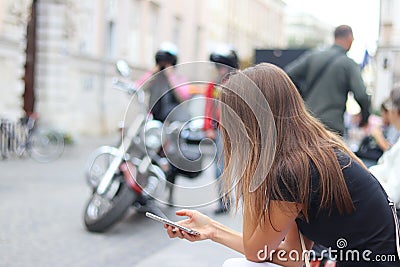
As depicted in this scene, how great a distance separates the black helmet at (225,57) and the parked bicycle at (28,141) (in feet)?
22.1

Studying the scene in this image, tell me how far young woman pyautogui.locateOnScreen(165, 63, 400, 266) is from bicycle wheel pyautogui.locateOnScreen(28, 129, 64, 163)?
10.7 metres

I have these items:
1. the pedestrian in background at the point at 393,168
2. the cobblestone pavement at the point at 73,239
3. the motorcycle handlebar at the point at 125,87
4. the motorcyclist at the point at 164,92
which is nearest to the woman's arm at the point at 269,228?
the pedestrian in background at the point at 393,168

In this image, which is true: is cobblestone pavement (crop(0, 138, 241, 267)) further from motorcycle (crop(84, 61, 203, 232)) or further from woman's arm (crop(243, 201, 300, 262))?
woman's arm (crop(243, 201, 300, 262))

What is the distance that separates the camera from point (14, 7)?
14.0 metres

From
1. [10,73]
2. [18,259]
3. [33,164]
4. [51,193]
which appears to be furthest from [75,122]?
[18,259]

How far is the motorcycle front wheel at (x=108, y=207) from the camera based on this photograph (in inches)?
218

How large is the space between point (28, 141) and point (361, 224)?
11.4 metres

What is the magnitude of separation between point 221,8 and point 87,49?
1976cm

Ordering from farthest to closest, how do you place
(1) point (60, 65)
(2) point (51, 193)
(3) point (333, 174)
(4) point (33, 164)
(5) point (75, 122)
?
(5) point (75, 122)
(1) point (60, 65)
(4) point (33, 164)
(2) point (51, 193)
(3) point (333, 174)

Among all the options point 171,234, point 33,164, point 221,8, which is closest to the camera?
point 171,234

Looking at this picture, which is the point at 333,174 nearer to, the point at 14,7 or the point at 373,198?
the point at 373,198

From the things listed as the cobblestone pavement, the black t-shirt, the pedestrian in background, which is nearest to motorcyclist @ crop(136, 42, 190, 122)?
the cobblestone pavement

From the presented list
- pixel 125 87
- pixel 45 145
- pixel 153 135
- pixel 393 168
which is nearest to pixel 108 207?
pixel 153 135

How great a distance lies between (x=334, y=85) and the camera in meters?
5.33
